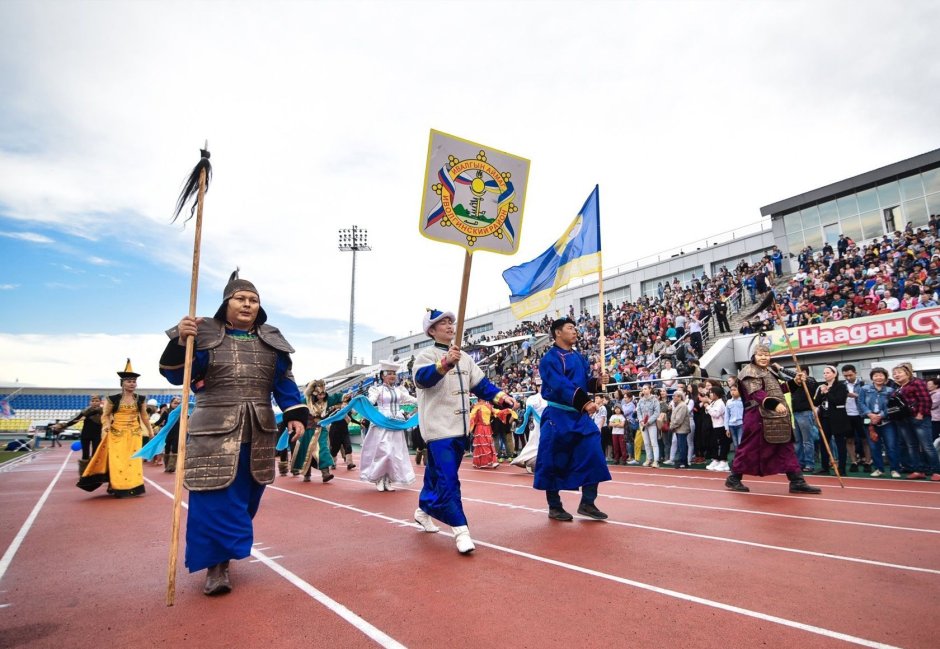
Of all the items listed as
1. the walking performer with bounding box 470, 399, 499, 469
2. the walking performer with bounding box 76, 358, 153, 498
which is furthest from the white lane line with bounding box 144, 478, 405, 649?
the walking performer with bounding box 470, 399, 499, 469

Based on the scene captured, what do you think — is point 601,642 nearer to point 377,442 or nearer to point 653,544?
point 653,544

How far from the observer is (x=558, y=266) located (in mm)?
9102

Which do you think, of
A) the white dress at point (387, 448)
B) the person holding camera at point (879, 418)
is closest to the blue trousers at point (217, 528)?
the white dress at point (387, 448)

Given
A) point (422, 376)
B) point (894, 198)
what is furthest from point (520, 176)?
point (894, 198)

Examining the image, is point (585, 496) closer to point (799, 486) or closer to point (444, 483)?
point (444, 483)

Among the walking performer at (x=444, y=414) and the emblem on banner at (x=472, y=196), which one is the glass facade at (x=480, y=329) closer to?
the emblem on banner at (x=472, y=196)

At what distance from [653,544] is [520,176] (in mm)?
3859

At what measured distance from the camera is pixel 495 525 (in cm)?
603

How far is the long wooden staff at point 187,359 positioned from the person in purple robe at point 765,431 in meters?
7.23

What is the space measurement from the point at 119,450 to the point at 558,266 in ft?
26.7

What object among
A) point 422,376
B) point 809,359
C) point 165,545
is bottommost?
point 165,545

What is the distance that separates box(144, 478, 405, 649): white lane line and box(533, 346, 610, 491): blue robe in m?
2.86

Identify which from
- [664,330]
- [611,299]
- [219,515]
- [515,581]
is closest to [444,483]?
[515,581]

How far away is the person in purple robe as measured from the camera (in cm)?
766
